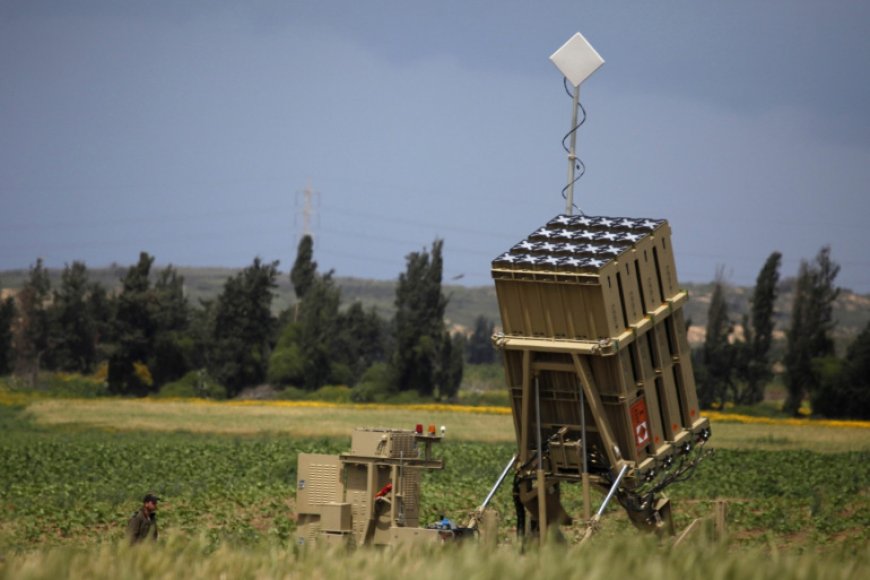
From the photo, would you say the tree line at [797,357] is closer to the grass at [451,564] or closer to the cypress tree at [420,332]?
the cypress tree at [420,332]

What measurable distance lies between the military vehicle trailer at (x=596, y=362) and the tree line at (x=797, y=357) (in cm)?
6588

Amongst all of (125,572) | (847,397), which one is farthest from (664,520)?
(847,397)

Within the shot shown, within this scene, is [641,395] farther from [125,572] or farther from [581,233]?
[125,572]

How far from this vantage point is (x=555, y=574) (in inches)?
467

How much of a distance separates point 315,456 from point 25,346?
394 feet

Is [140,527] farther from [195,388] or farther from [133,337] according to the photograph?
[133,337]

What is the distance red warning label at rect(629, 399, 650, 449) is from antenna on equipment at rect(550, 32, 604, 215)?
3.51m

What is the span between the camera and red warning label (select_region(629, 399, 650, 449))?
18078 millimetres

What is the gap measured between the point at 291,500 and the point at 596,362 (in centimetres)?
1433

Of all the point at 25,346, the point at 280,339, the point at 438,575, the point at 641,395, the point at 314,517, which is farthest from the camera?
the point at 25,346

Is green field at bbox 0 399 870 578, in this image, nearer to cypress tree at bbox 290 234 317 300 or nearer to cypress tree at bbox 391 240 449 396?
cypress tree at bbox 391 240 449 396

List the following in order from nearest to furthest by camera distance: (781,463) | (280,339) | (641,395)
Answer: (641,395) < (781,463) < (280,339)

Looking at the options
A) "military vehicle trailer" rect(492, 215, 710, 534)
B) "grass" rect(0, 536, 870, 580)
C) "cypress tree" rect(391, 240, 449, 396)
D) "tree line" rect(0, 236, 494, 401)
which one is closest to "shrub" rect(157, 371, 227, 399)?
"tree line" rect(0, 236, 494, 401)


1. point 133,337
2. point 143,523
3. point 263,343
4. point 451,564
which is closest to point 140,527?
point 143,523
